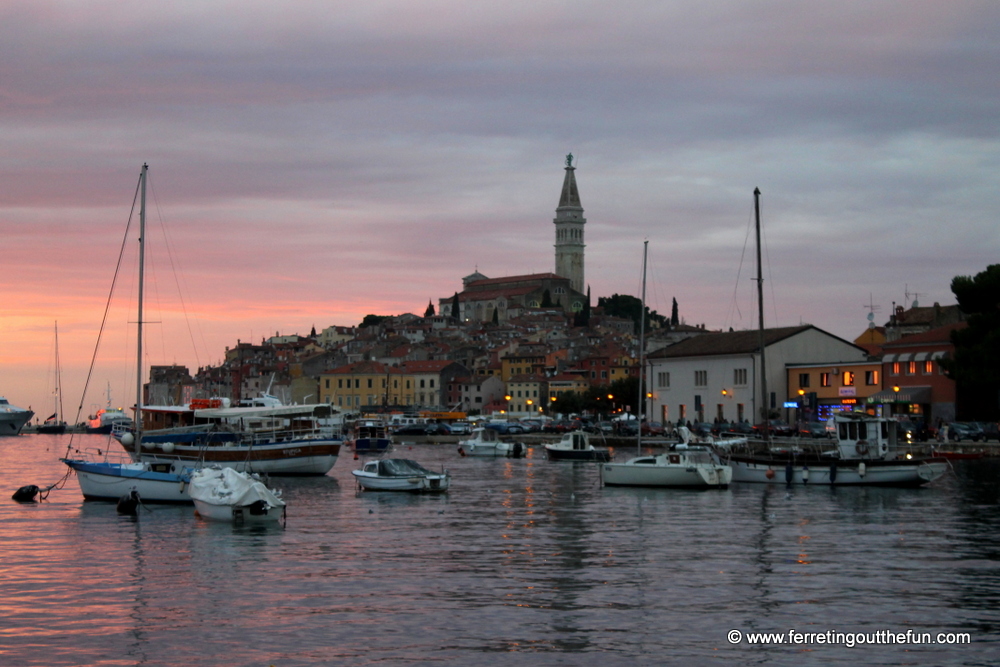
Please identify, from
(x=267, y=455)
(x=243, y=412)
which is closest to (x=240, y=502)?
(x=267, y=455)

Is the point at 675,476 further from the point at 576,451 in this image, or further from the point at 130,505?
the point at 576,451

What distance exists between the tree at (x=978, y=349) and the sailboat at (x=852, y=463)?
21114 mm

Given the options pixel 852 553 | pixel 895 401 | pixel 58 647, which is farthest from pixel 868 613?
pixel 895 401

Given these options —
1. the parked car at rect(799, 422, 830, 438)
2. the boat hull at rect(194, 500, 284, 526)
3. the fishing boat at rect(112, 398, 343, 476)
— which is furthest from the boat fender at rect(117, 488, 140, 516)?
the parked car at rect(799, 422, 830, 438)

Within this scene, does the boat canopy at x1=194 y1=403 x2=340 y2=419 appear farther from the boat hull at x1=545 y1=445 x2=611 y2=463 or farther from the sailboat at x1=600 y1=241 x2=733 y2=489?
the sailboat at x1=600 y1=241 x2=733 y2=489

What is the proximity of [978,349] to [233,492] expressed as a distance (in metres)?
43.6

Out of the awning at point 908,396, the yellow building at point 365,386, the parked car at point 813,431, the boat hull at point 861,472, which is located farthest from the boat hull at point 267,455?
the yellow building at point 365,386

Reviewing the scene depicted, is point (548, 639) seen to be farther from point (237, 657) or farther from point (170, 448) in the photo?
point (170, 448)

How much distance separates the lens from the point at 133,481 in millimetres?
31922

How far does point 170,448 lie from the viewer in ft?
136

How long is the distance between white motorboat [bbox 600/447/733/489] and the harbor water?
471 centimetres

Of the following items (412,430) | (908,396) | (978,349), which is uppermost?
(978,349)

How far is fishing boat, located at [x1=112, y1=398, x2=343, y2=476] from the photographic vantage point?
141 feet

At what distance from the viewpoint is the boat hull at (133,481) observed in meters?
31.4
